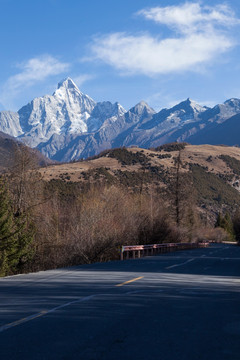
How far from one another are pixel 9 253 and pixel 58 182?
62.8 meters

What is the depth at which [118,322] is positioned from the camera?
7.88 meters

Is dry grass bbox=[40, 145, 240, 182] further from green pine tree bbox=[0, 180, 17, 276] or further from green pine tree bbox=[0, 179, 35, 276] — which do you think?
green pine tree bbox=[0, 180, 17, 276]

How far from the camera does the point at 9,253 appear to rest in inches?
1258

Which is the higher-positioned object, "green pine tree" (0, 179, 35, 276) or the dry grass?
the dry grass

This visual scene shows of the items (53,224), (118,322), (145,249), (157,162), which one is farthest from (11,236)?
(157,162)

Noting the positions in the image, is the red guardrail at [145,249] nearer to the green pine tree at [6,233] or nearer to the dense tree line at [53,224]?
the dense tree line at [53,224]

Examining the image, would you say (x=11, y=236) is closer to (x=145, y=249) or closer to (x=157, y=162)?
(x=145, y=249)

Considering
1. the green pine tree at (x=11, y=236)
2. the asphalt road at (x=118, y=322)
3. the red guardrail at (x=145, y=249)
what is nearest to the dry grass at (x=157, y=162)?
the red guardrail at (x=145, y=249)

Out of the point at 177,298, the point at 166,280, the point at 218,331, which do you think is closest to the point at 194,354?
the point at 218,331

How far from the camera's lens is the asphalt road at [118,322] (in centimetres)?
602

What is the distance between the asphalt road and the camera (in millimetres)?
6023

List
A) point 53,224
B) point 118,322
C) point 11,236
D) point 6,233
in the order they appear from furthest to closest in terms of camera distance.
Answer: point 53,224, point 11,236, point 6,233, point 118,322

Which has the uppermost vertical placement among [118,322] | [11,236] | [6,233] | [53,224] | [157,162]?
[157,162]

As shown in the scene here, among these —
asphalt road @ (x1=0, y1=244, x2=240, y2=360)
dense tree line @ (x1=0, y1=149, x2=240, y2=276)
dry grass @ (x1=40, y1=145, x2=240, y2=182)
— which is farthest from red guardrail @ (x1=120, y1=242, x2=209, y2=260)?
dry grass @ (x1=40, y1=145, x2=240, y2=182)
